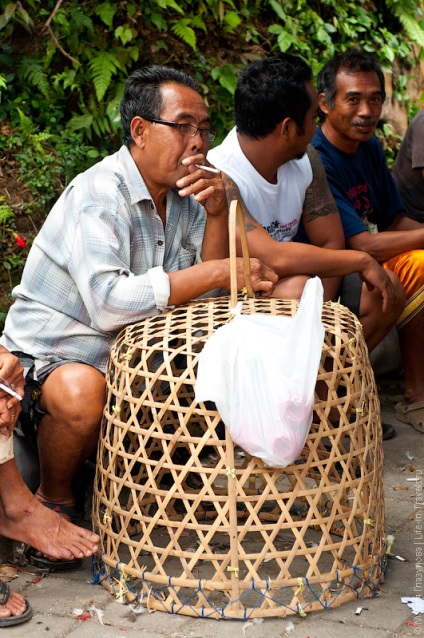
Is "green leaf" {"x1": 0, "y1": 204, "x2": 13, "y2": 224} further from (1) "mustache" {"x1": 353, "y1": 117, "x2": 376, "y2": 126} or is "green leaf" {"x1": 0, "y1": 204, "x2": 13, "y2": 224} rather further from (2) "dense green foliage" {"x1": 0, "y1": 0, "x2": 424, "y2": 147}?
(1) "mustache" {"x1": 353, "y1": 117, "x2": 376, "y2": 126}

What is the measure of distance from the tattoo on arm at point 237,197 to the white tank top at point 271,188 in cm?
8

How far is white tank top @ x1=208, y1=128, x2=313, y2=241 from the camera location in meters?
3.74

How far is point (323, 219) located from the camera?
12.8 ft

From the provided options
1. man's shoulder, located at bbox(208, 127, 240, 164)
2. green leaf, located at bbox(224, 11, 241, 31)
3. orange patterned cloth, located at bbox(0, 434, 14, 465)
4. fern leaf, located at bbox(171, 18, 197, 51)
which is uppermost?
green leaf, located at bbox(224, 11, 241, 31)

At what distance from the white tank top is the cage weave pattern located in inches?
37.3

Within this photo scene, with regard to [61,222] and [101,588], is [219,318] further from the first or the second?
[101,588]

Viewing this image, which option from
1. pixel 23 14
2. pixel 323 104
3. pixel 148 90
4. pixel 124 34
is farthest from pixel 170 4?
pixel 148 90

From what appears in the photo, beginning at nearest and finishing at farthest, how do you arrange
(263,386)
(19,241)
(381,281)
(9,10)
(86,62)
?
(263,386), (381,281), (19,241), (9,10), (86,62)

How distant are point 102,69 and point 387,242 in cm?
191

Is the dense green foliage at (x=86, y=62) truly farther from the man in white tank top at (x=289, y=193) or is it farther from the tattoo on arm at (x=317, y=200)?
the tattoo on arm at (x=317, y=200)

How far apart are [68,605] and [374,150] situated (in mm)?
2782

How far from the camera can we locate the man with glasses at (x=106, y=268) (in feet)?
9.16

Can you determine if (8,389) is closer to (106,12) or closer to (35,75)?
(35,75)

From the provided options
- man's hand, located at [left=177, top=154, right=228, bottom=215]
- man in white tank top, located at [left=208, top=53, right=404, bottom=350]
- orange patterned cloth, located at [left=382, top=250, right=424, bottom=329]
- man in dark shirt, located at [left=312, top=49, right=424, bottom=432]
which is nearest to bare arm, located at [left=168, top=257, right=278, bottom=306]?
man's hand, located at [left=177, top=154, right=228, bottom=215]
